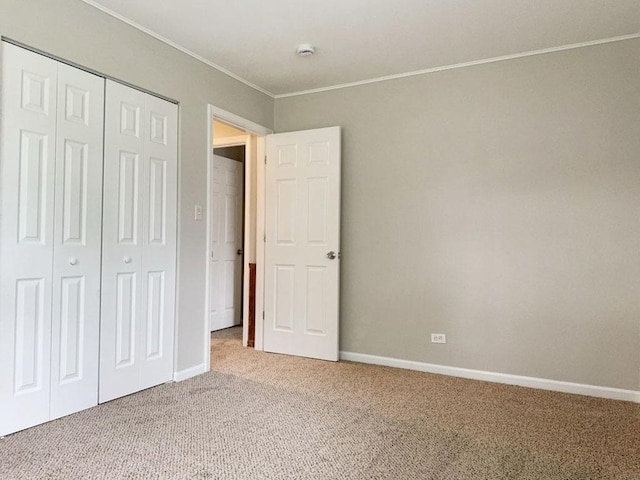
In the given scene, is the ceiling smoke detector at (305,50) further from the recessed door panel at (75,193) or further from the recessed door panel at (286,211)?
the recessed door panel at (75,193)

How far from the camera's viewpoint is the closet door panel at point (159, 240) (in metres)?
2.99

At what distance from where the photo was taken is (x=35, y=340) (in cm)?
236

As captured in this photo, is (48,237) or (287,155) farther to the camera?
(287,155)

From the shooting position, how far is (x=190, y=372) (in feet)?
10.8

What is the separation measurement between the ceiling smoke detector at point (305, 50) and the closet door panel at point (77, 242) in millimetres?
1382

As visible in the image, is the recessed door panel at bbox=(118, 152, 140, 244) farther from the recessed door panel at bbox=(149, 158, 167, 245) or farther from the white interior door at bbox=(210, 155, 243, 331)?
the white interior door at bbox=(210, 155, 243, 331)

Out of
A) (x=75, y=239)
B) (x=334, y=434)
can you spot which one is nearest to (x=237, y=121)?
(x=75, y=239)

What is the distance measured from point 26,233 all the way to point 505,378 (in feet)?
10.9

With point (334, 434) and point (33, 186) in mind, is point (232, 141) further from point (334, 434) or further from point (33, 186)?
point (334, 434)

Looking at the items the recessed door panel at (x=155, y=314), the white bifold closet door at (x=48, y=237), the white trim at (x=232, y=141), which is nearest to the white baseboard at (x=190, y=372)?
the recessed door panel at (x=155, y=314)

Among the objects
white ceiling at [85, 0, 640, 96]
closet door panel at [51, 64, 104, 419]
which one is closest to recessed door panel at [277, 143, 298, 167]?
white ceiling at [85, 0, 640, 96]

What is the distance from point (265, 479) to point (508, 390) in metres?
2.03

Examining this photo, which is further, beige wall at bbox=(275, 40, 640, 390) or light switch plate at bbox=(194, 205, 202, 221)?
light switch plate at bbox=(194, 205, 202, 221)

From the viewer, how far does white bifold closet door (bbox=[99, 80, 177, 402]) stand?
275 cm
